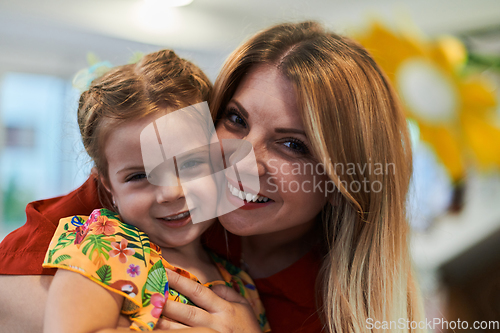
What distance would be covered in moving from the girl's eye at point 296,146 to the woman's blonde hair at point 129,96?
29cm

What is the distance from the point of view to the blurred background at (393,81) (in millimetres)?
1068

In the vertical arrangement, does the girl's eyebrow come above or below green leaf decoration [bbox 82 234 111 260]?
above

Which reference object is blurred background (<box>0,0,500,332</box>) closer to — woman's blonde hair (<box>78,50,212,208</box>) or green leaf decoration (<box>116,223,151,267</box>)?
woman's blonde hair (<box>78,50,212,208</box>)

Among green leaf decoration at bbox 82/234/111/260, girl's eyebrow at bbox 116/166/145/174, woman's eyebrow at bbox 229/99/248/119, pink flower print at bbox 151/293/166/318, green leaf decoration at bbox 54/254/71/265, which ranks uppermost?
woman's eyebrow at bbox 229/99/248/119

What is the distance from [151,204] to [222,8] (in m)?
1.67

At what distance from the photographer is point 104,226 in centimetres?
85

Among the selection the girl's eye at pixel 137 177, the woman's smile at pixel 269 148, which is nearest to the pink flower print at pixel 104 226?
the girl's eye at pixel 137 177

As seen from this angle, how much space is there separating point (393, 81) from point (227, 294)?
2.91ft

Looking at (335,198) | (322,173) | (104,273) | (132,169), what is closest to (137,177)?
(132,169)

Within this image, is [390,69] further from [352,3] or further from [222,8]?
[222,8]

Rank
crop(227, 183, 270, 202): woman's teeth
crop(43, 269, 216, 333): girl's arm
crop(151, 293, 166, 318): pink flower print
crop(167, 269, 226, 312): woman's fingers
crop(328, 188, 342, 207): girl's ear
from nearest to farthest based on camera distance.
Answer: crop(43, 269, 216, 333): girl's arm
crop(151, 293, 166, 318): pink flower print
crop(167, 269, 226, 312): woman's fingers
crop(227, 183, 270, 202): woman's teeth
crop(328, 188, 342, 207): girl's ear

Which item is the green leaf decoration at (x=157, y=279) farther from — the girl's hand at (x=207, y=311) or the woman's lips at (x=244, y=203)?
the woman's lips at (x=244, y=203)

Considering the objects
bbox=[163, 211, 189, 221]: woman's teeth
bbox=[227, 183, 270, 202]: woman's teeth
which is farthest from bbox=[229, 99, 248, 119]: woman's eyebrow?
bbox=[163, 211, 189, 221]: woman's teeth

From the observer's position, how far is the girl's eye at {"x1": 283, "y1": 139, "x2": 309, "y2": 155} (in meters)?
1.03
